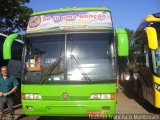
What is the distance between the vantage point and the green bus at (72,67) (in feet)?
29.9

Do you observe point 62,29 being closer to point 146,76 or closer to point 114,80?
point 114,80

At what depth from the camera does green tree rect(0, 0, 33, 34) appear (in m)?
30.4

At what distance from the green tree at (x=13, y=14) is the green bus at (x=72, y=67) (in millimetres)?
21122

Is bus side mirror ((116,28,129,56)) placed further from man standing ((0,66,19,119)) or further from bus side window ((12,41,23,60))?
bus side window ((12,41,23,60))

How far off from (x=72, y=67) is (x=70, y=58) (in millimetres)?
251

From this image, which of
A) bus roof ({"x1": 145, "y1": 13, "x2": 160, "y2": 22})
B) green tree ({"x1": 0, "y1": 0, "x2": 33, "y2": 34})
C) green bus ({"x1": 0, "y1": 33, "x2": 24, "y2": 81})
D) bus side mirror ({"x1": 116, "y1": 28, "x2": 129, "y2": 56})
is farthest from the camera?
green tree ({"x1": 0, "y1": 0, "x2": 33, "y2": 34})

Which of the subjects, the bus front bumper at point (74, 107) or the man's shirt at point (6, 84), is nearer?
the bus front bumper at point (74, 107)

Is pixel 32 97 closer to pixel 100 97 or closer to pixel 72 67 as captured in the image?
pixel 72 67

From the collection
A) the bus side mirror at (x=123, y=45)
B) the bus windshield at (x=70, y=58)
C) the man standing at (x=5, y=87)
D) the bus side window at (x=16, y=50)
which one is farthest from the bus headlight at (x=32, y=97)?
the bus side window at (x=16, y=50)

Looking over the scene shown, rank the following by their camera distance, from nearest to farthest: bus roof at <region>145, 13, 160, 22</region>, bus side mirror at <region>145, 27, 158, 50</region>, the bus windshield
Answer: the bus windshield, bus side mirror at <region>145, 27, 158, 50</region>, bus roof at <region>145, 13, 160, 22</region>

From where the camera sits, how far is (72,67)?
9266 mm

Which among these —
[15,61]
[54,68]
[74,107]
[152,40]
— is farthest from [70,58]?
[15,61]

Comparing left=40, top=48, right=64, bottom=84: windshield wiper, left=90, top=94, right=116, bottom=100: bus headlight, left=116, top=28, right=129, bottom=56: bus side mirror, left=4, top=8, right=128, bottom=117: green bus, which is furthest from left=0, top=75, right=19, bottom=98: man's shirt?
left=116, top=28, right=129, bottom=56: bus side mirror

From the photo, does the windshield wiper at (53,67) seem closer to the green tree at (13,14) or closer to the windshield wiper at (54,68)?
the windshield wiper at (54,68)
